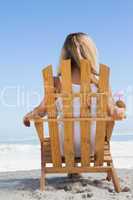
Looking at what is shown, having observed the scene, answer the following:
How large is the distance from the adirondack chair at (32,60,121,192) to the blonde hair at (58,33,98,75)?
241mm

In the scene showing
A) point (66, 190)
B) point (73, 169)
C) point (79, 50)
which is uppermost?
point (79, 50)

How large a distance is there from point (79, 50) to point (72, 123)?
2.57 feet

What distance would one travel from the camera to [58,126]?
4191mm

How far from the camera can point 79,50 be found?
425 centimetres

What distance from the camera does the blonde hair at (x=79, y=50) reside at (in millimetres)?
4230

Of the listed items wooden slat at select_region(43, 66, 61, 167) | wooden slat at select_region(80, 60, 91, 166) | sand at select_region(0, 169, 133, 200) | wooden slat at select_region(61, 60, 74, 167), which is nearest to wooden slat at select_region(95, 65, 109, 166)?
wooden slat at select_region(80, 60, 91, 166)

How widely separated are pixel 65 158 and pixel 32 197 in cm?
55

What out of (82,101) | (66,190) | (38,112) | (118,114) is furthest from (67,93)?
(66,190)

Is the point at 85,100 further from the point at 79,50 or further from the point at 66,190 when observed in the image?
the point at 66,190

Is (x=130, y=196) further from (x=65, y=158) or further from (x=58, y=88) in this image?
(x=58, y=88)

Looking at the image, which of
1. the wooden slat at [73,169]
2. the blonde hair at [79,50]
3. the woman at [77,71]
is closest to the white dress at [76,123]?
the woman at [77,71]

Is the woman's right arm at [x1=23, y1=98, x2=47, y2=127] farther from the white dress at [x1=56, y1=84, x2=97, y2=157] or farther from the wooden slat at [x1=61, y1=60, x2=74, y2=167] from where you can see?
the wooden slat at [x1=61, y1=60, x2=74, y2=167]

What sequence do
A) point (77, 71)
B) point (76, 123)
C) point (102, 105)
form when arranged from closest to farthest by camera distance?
1. point (102, 105)
2. point (76, 123)
3. point (77, 71)

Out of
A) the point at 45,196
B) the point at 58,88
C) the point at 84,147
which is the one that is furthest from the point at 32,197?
the point at 58,88
